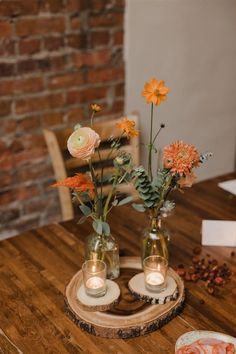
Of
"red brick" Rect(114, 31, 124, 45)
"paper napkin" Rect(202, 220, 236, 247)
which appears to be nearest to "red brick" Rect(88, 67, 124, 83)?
"red brick" Rect(114, 31, 124, 45)

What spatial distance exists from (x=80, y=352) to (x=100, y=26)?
4.98ft

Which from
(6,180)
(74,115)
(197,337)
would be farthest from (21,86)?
(197,337)

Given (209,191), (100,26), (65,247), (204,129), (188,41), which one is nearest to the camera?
(65,247)

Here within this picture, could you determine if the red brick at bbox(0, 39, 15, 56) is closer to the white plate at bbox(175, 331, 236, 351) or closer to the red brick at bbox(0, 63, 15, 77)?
the red brick at bbox(0, 63, 15, 77)

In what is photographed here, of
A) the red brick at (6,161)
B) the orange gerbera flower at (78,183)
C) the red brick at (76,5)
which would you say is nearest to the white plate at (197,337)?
the orange gerbera flower at (78,183)

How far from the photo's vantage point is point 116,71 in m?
2.34

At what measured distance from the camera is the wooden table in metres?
1.12

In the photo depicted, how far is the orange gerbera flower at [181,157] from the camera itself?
1.12 metres

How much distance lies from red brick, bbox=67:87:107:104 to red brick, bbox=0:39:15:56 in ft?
1.06

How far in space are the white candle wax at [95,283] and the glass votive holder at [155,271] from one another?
0.11 metres

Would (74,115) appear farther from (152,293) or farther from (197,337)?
(197,337)

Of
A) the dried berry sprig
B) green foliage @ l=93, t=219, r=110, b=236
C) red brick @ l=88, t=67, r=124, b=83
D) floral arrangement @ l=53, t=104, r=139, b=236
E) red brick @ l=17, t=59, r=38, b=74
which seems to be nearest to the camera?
floral arrangement @ l=53, t=104, r=139, b=236

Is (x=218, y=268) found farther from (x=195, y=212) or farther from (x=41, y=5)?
(x=41, y=5)

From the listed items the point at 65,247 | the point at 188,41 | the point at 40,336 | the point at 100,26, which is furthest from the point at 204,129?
the point at 40,336
